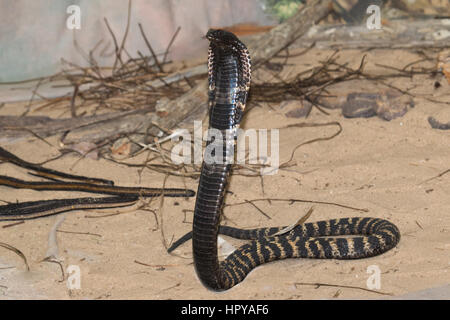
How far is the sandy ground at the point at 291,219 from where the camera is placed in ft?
12.2

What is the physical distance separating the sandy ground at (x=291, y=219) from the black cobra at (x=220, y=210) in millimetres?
76

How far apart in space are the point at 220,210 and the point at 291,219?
1.30 metres

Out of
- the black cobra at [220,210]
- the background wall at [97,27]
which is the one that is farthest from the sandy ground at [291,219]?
the background wall at [97,27]

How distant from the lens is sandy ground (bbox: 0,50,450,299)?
12.2 feet

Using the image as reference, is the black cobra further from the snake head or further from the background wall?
the background wall

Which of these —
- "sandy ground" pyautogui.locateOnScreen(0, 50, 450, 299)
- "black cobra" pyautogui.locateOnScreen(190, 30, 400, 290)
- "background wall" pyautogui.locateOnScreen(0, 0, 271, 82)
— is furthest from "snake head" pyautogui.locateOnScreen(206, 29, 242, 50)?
Result: "background wall" pyautogui.locateOnScreen(0, 0, 271, 82)

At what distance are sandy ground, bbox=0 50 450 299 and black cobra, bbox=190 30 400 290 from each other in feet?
0.25

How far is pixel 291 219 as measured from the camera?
4.59m

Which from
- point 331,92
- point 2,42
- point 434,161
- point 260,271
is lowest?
point 260,271

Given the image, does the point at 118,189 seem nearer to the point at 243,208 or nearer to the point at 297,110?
the point at 243,208

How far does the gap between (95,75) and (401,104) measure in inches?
152

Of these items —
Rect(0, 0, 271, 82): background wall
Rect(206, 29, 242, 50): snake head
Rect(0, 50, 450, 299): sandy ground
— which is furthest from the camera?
Rect(0, 0, 271, 82): background wall
